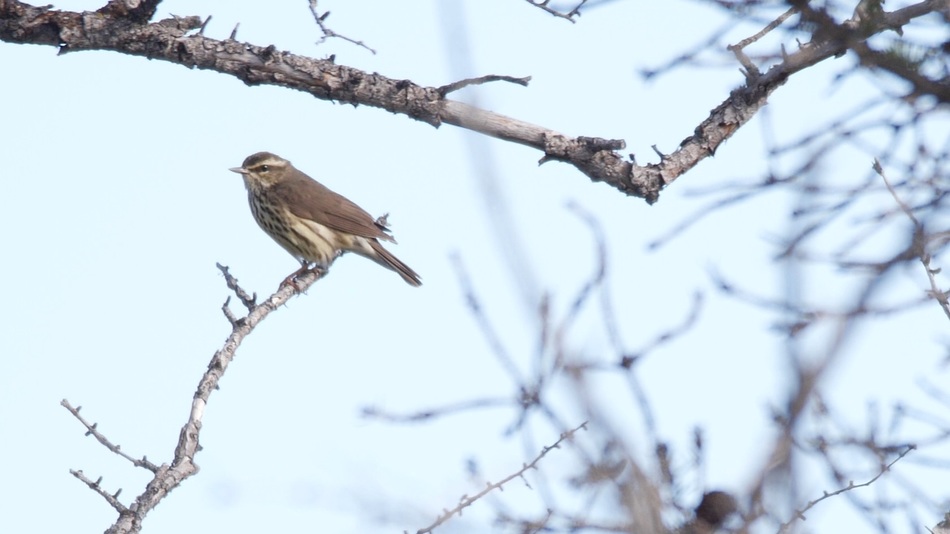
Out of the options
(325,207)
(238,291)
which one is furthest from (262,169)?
(238,291)

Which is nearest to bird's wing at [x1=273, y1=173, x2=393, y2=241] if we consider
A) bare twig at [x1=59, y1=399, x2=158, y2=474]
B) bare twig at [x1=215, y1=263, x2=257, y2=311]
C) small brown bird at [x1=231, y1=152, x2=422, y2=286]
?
small brown bird at [x1=231, y1=152, x2=422, y2=286]

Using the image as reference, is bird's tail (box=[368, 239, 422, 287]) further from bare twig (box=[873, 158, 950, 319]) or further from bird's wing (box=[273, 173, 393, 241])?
bare twig (box=[873, 158, 950, 319])

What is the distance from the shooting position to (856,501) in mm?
4492

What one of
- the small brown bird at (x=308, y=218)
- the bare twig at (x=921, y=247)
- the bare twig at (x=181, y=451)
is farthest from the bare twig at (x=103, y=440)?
the small brown bird at (x=308, y=218)

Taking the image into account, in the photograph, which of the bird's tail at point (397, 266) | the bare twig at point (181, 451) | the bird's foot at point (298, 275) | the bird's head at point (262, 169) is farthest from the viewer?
the bird's head at point (262, 169)

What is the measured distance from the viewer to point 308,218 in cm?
995

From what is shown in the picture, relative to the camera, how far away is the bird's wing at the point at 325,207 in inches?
380

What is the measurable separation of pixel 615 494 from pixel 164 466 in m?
2.76

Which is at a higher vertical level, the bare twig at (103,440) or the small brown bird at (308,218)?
the small brown bird at (308,218)

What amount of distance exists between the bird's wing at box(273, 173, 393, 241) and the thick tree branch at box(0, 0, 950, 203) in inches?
164

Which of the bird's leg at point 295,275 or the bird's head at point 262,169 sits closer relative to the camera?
the bird's leg at point 295,275

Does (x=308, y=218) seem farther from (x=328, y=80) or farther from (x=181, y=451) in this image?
(x=181, y=451)

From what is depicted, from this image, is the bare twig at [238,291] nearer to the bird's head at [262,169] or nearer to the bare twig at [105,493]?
the bare twig at [105,493]

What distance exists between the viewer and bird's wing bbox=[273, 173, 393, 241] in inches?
380
